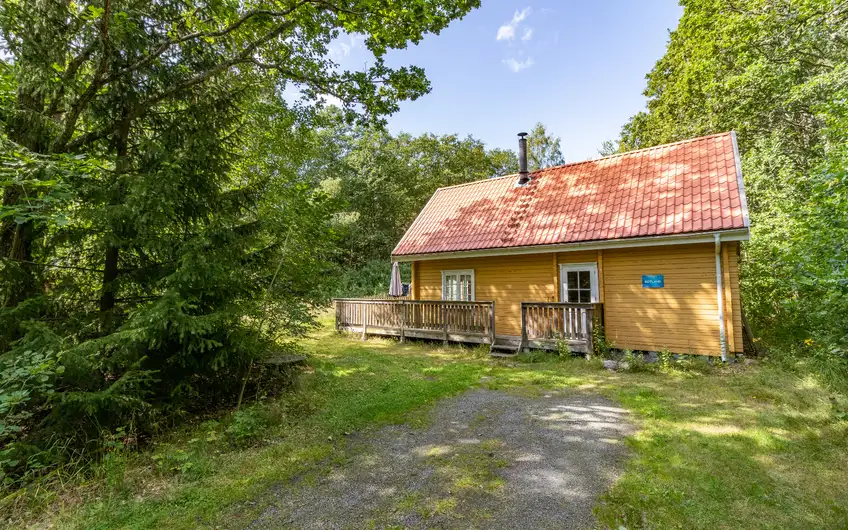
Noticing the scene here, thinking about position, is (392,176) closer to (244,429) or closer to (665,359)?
(665,359)

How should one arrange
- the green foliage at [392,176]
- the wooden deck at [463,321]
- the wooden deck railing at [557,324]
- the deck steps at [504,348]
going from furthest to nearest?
the green foliage at [392,176] → the deck steps at [504,348] → the wooden deck at [463,321] → the wooden deck railing at [557,324]

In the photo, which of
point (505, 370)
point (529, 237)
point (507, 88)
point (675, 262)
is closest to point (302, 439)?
point (505, 370)

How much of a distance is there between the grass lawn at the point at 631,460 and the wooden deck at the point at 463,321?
5.47 feet

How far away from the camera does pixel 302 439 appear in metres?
4.32

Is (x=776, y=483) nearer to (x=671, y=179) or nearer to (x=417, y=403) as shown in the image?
(x=417, y=403)

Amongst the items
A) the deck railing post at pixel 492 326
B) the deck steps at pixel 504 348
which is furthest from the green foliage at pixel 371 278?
the deck steps at pixel 504 348

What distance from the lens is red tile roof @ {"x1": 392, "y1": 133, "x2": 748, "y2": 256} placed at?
7844mm

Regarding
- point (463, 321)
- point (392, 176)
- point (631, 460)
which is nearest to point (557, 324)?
point (463, 321)

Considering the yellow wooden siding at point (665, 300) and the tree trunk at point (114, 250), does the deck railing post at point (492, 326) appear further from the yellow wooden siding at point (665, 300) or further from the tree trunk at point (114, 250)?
the tree trunk at point (114, 250)

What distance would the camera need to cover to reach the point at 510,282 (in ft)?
34.0

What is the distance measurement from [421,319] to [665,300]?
611 centimetres

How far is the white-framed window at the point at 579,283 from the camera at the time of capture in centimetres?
901

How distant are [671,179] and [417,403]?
8345mm

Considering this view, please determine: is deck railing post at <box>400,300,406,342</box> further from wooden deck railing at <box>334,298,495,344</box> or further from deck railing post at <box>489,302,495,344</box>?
deck railing post at <box>489,302,495,344</box>
